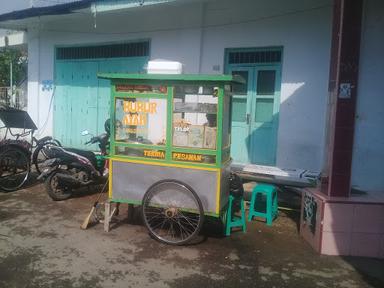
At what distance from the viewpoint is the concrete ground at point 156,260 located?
382 centimetres

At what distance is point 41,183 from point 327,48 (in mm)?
6028

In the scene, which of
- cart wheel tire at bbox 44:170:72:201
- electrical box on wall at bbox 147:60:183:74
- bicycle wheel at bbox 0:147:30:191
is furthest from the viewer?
bicycle wheel at bbox 0:147:30:191

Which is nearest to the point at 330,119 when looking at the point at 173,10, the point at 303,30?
the point at 303,30

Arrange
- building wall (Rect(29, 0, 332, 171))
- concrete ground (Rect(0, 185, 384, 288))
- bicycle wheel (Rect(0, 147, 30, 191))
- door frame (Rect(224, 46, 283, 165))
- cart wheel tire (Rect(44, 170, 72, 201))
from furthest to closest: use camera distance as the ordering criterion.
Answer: door frame (Rect(224, 46, 283, 165)), building wall (Rect(29, 0, 332, 171)), bicycle wheel (Rect(0, 147, 30, 191)), cart wheel tire (Rect(44, 170, 72, 201)), concrete ground (Rect(0, 185, 384, 288))

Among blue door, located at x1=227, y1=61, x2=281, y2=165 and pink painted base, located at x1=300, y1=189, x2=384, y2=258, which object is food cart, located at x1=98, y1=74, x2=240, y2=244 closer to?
pink painted base, located at x1=300, y1=189, x2=384, y2=258

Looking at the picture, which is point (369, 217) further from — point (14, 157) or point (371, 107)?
point (14, 157)

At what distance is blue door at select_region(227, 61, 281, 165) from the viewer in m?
7.69

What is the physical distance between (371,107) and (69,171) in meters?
4.93

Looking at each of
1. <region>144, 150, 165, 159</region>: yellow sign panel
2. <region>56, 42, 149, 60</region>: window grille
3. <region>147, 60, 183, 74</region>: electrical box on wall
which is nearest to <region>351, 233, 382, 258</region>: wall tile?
<region>144, 150, 165, 159</region>: yellow sign panel

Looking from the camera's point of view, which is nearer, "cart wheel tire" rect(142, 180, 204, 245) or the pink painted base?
the pink painted base

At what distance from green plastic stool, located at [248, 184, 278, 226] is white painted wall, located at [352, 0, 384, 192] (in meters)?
1.24

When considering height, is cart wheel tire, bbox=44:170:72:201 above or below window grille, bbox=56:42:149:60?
below

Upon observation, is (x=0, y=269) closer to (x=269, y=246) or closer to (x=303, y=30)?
(x=269, y=246)

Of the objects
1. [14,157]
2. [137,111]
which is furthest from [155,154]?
[14,157]
